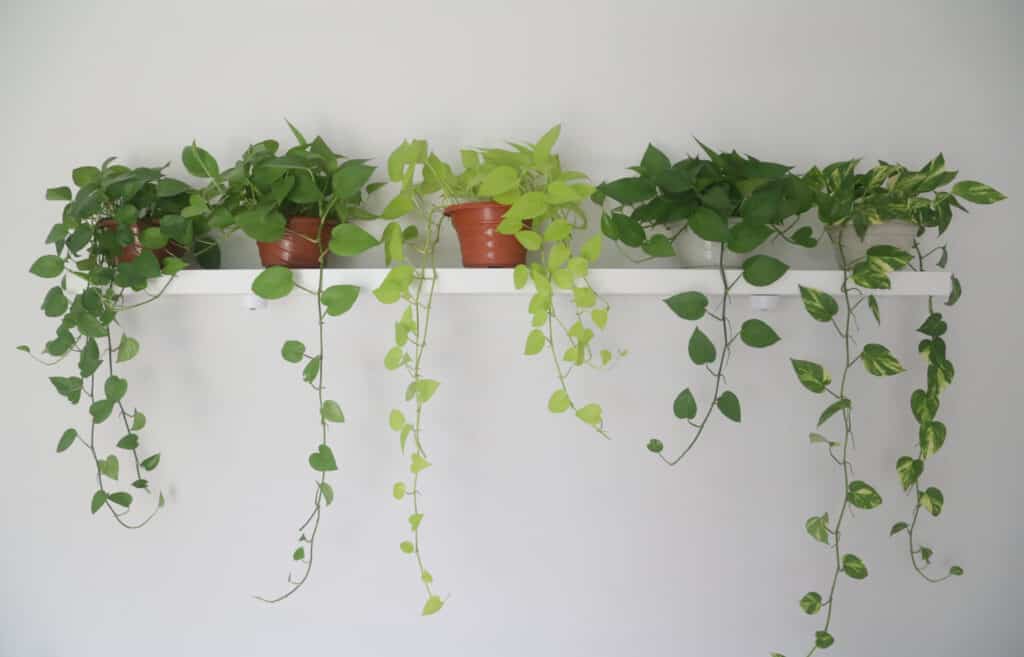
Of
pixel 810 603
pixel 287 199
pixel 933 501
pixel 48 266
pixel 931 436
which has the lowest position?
pixel 810 603

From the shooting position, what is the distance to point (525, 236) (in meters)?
0.89

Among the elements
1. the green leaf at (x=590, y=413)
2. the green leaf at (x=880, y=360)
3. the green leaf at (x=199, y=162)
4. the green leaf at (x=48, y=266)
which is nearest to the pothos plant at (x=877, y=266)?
the green leaf at (x=880, y=360)

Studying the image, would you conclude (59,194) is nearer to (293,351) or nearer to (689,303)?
(293,351)

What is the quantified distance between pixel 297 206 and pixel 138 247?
0.26 metres

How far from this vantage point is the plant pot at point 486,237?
0.92m

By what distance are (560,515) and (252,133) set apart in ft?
2.80

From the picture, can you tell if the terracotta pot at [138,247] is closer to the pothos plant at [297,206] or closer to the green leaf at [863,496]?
the pothos plant at [297,206]

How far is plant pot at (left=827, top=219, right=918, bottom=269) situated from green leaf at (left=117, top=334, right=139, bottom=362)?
43.1 inches

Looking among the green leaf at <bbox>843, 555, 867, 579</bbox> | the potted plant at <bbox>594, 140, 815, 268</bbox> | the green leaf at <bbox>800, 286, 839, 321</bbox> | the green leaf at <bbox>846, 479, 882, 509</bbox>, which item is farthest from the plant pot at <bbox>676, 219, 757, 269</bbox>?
the green leaf at <bbox>843, 555, 867, 579</bbox>

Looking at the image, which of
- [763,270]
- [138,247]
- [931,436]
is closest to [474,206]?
A: [763,270]

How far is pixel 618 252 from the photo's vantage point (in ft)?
3.53

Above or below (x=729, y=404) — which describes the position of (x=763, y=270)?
above

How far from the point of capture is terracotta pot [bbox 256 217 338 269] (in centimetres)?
96

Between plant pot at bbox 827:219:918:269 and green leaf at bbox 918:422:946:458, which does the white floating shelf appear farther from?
green leaf at bbox 918:422:946:458
